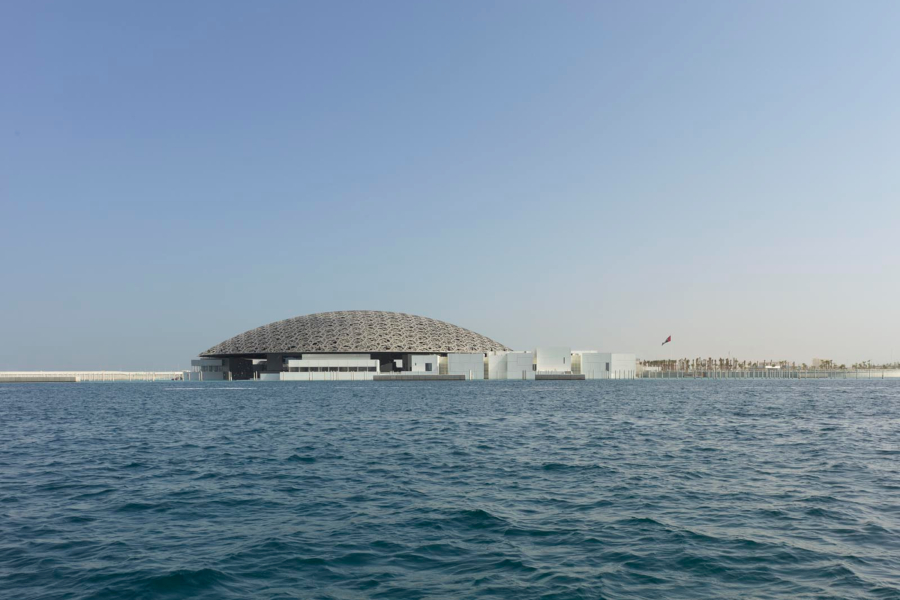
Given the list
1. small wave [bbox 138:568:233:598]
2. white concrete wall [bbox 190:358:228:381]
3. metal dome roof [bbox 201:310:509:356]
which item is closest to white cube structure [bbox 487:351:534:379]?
metal dome roof [bbox 201:310:509:356]

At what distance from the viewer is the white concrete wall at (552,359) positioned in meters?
157

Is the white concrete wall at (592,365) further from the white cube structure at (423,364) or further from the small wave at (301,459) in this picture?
the small wave at (301,459)

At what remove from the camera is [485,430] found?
1500 inches

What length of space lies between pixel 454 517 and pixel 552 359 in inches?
5642

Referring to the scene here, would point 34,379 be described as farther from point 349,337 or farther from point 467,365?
point 467,365

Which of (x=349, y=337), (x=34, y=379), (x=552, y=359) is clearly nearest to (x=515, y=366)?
(x=552, y=359)

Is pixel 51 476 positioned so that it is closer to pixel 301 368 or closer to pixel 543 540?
pixel 543 540

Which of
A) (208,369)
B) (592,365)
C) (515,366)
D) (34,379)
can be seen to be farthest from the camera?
(34,379)

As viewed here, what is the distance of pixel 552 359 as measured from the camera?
15700cm

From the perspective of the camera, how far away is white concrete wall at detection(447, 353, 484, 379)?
509ft

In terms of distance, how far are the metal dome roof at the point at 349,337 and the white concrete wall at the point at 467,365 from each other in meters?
22.0

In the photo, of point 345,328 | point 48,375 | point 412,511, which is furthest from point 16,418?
point 48,375

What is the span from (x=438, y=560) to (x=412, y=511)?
14.1 feet

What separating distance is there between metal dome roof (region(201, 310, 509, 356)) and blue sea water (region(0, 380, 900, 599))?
140 m
